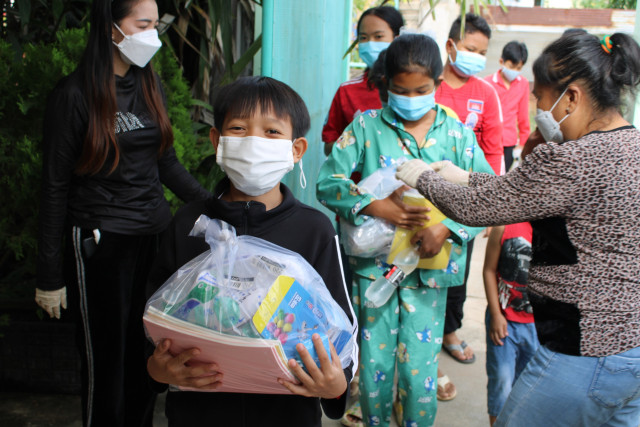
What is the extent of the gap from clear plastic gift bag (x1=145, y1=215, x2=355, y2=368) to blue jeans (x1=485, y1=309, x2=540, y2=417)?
4.66ft

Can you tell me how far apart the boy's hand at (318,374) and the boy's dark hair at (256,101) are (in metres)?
0.63

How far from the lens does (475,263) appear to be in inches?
244

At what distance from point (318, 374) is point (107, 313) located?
4.59ft

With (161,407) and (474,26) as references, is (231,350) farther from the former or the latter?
(474,26)

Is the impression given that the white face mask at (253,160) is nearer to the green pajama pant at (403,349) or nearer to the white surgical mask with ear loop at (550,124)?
the white surgical mask with ear loop at (550,124)

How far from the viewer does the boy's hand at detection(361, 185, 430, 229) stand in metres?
2.28

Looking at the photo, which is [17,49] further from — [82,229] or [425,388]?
[425,388]

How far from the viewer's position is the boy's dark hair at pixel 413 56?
7.74 ft

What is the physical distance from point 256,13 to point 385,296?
6.49 feet

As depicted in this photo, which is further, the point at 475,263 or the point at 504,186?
the point at 475,263

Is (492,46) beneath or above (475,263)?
above

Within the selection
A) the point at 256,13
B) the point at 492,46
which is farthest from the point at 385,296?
the point at 492,46

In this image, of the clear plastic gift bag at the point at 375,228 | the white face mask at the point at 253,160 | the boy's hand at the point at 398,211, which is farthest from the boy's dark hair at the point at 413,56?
the white face mask at the point at 253,160

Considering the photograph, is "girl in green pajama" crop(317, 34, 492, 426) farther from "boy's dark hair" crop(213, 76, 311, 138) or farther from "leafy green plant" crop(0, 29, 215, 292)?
"leafy green plant" crop(0, 29, 215, 292)
